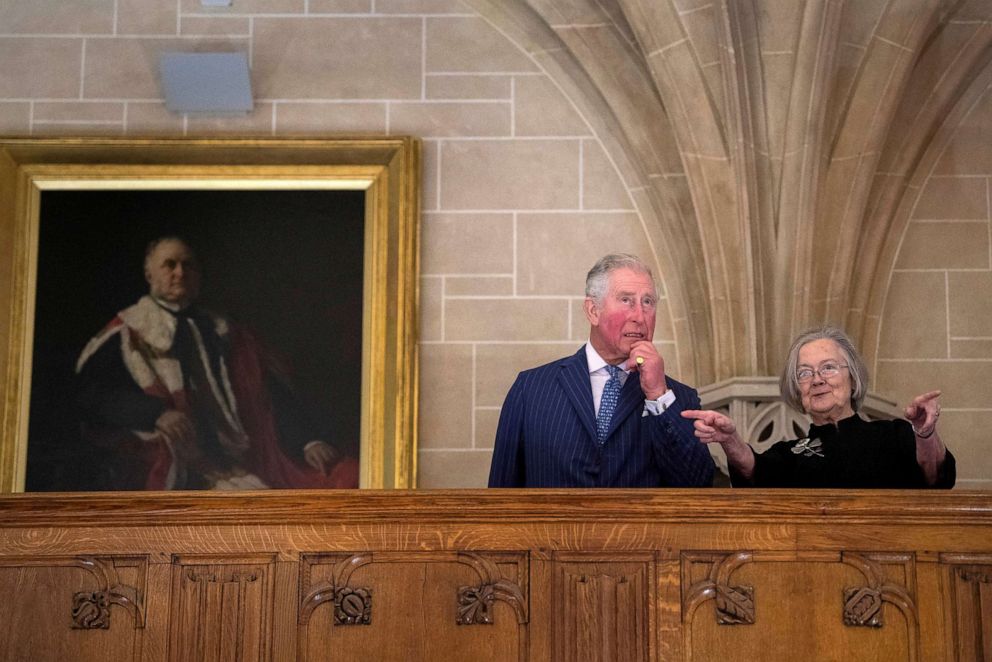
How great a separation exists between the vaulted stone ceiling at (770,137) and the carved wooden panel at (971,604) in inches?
101

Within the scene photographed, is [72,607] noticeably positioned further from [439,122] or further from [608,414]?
[439,122]

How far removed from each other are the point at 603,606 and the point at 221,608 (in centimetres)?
93

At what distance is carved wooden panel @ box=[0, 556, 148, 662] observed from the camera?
11.8 ft

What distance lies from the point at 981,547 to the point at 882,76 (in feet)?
10.2

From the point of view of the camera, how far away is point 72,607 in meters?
3.61

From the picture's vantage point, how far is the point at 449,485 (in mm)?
6371

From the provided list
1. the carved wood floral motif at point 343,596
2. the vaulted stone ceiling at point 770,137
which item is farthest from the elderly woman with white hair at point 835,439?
A: the vaulted stone ceiling at point 770,137

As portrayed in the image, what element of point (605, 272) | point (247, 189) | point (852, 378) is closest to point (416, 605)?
point (605, 272)

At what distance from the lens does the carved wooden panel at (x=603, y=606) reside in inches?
141

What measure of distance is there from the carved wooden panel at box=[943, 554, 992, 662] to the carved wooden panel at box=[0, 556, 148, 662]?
197 cm

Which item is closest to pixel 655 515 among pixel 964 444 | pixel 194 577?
pixel 194 577

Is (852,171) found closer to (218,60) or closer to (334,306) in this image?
(334,306)

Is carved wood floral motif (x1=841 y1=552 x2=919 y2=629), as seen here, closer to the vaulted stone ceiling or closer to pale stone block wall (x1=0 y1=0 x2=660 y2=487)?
the vaulted stone ceiling

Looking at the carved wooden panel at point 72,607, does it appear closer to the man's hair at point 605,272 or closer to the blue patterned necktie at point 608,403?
the blue patterned necktie at point 608,403
